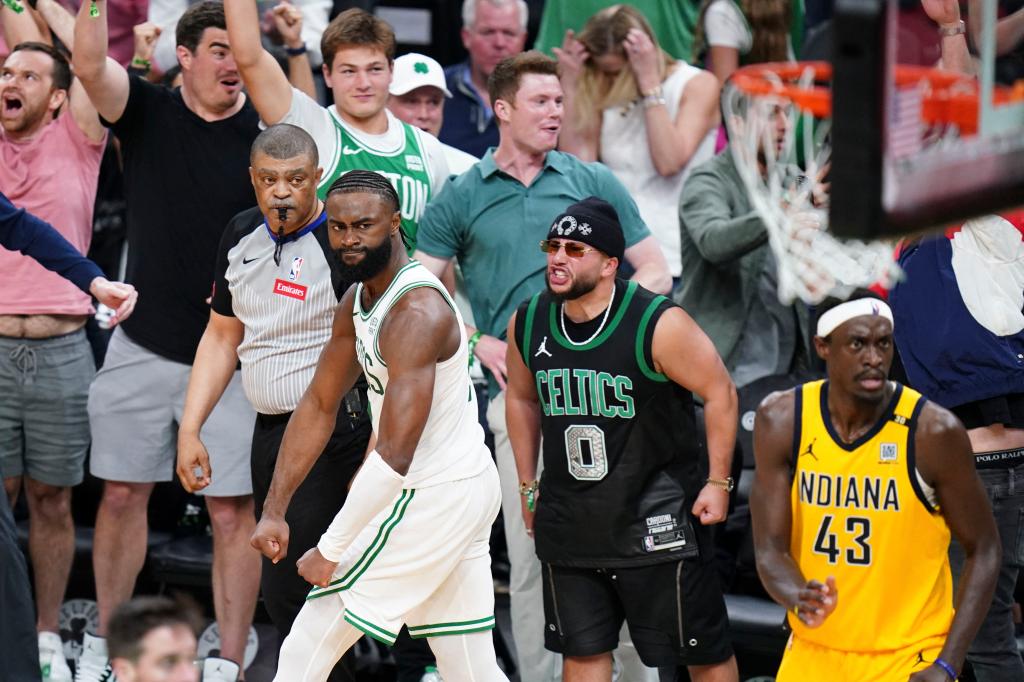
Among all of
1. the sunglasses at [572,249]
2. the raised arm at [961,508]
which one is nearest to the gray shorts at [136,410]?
the sunglasses at [572,249]

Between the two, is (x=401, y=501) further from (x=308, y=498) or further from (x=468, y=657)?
(x=308, y=498)

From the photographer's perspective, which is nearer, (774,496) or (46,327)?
(774,496)

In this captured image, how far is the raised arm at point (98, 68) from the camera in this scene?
6.83 meters

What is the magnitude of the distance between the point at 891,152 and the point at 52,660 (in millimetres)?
5151

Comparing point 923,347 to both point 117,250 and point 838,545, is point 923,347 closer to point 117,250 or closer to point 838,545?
point 838,545

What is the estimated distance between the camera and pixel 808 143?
4.94 meters

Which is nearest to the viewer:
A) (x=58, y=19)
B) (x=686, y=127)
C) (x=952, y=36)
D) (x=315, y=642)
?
(x=952, y=36)

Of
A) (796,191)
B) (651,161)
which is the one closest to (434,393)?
(796,191)

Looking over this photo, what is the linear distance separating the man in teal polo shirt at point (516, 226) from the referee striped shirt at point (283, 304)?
0.67m

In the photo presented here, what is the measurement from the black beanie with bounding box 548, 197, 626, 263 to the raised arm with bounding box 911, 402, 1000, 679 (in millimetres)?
1343

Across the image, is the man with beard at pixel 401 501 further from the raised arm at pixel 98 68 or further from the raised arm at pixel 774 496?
the raised arm at pixel 98 68

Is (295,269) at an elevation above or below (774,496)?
above

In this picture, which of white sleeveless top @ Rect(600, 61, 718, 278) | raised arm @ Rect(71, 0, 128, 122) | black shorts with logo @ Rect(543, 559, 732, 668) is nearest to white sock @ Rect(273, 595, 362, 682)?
black shorts with logo @ Rect(543, 559, 732, 668)

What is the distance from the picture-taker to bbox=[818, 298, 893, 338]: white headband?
5383mm
